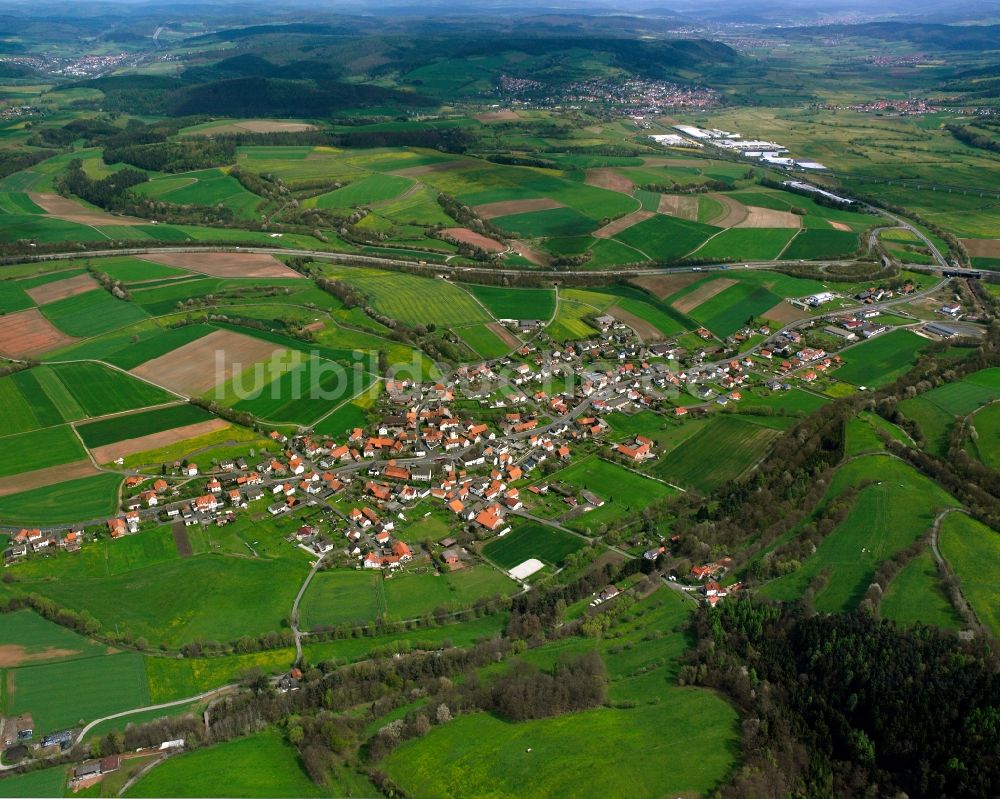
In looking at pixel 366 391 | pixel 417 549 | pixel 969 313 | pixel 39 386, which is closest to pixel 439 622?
pixel 417 549

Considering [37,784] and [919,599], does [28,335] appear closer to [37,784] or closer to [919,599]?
[37,784]

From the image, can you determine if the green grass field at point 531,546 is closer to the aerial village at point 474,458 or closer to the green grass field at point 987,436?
the aerial village at point 474,458

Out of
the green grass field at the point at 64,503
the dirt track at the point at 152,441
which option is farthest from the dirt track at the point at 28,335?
the green grass field at the point at 64,503

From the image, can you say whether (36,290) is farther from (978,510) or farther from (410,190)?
(978,510)

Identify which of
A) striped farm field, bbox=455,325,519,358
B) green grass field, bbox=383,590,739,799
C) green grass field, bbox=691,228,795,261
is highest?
green grass field, bbox=691,228,795,261

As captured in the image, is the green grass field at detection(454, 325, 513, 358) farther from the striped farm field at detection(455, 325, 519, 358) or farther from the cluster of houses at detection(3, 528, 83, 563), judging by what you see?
the cluster of houses at detection(3, 528, 83, 563)

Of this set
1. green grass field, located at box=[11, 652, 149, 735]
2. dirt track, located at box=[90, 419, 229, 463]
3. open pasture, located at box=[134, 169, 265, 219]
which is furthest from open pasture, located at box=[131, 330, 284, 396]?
open pasture, located at box=[134, 169, 265, 219]
